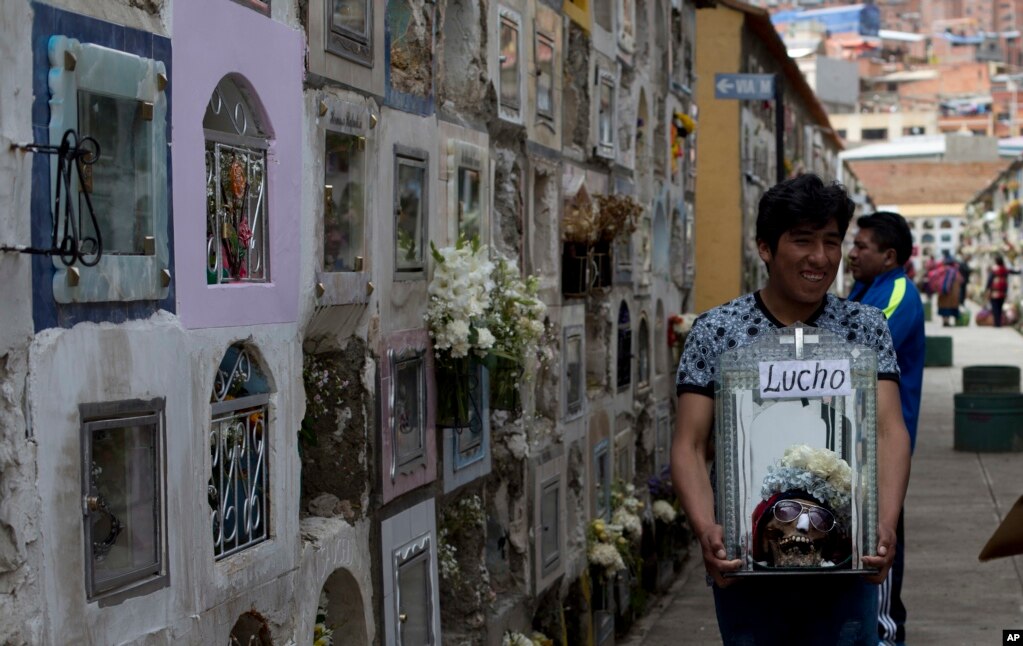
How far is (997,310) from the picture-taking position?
1639 inches

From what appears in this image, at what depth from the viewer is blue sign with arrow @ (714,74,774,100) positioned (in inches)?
611

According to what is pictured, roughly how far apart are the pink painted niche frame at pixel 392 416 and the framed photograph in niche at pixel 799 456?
243 centimetres

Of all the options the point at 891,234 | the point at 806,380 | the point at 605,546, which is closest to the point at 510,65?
the point at 891,234

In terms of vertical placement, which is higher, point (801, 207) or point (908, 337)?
point (801, 207)

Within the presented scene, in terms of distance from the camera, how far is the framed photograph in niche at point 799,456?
3.96 meters

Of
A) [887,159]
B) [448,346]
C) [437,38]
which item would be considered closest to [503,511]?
Answer: [448,346]

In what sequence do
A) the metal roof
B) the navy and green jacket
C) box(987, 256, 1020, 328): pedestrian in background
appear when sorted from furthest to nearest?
the metal roof → box(987, 256, 1020, 328): pedestrian in background → the navy and green jacket

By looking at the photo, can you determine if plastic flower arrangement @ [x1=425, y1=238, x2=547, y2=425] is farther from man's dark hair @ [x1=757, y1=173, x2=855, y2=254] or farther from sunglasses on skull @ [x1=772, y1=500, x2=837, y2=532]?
sunglasses on skull @ [x1=772, y1=500, x2=837, y2=532]

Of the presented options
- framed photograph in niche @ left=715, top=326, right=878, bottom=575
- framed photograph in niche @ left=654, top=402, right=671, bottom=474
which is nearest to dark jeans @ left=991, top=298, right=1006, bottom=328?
framed photograph in niche @ left=654, top=402, right=671, bottom=474

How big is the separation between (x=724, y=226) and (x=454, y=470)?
1440 centimetres

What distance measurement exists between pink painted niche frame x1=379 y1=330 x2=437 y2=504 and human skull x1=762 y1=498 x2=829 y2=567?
2534mm

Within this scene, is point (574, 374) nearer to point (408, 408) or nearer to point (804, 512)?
point (408, 408)

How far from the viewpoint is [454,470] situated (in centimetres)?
735

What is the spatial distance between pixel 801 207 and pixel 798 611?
0.98m
